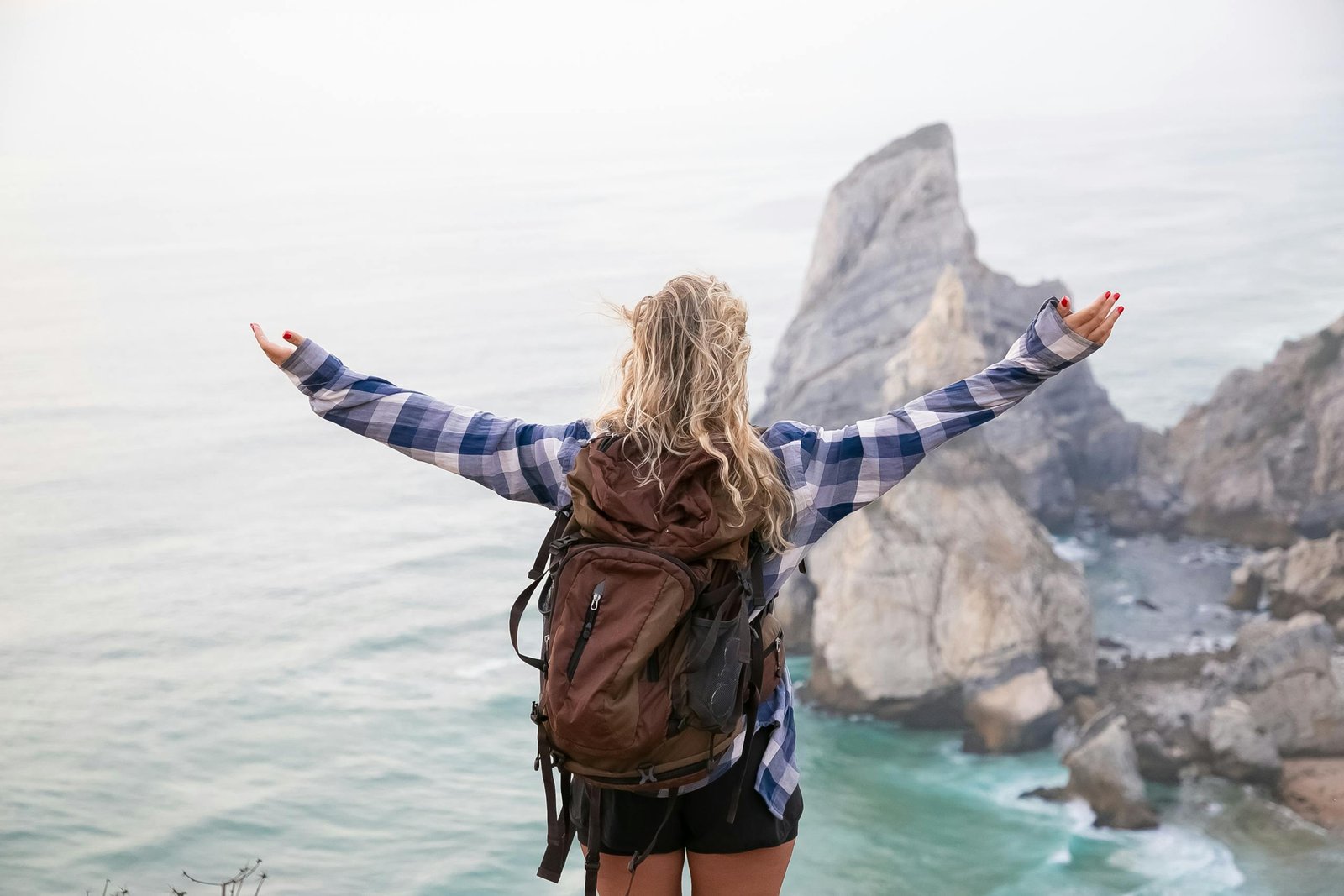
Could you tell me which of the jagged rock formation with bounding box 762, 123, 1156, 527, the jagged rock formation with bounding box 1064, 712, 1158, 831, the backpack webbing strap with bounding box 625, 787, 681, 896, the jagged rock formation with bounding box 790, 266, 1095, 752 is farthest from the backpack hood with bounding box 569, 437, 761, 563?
the jagged rock formation with bounding box 762, 123, 1156, 527

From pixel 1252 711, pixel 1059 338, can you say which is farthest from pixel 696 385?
pixel 1252 711

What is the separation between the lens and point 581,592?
1284mm

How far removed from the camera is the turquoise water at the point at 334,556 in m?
6.14

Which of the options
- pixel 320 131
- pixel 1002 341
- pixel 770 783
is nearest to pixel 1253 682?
pixel 1002 341

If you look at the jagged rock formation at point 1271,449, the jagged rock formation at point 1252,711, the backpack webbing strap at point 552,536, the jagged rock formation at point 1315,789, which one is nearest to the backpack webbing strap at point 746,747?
the backpack webbing strap at point 552,536

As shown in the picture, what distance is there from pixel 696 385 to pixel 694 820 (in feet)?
1.80

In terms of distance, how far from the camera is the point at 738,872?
1426mm

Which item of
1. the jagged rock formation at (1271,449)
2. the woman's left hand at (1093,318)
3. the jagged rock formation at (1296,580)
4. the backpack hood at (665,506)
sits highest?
the woman's left hand at (1093,318)

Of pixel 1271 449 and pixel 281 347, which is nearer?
pixel 281 347

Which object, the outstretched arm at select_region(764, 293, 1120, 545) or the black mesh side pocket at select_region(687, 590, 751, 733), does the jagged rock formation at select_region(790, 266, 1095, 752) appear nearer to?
the outstretched arm at select_region(764, 293, 1120, 545)

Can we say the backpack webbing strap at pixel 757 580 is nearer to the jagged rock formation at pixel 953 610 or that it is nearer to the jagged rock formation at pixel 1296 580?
the jagged rock formation at pixel 953 610

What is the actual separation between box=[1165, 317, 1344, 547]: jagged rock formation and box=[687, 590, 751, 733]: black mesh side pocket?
12.6 metres

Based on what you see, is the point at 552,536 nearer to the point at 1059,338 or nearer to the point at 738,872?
the point at 738,872

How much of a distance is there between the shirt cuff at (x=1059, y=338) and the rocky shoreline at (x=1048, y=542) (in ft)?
30.4
